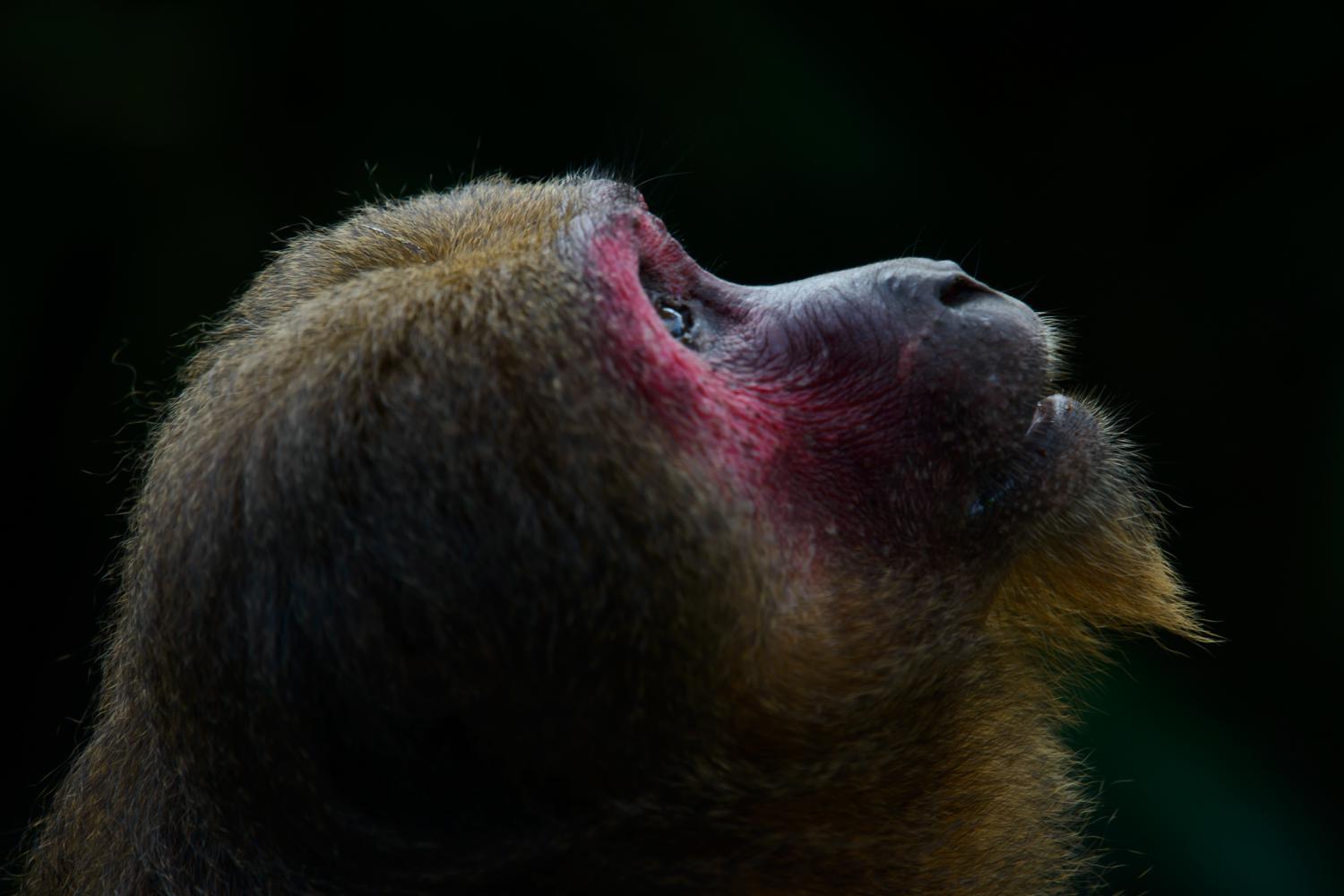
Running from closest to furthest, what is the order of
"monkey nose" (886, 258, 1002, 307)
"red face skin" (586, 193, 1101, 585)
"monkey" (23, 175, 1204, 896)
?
"monkey" (23, 175, 1204, 896), "red face skin" (586, 193, 1101, 585), "monkey nose" (886, 258, 1002, 307)

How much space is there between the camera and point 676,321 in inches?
58.6

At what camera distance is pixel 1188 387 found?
2.95m

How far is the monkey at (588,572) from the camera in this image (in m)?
1.08

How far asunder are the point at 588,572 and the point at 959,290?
0.65 meters

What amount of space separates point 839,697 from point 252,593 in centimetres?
57

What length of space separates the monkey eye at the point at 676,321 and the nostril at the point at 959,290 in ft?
0.95

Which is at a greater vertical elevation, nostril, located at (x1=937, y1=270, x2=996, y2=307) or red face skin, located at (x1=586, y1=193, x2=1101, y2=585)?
nostril, located at (x1=937, y1=270, x2=996, y2=307)

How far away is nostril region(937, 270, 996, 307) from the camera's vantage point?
147 cm

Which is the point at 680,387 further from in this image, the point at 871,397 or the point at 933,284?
the point at 933,284

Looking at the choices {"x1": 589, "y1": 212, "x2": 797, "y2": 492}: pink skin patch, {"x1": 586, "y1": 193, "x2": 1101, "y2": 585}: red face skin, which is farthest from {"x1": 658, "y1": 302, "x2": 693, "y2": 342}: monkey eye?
{"x1": 589, "y1": 212, "x2": 797, "y2": 492}: pink skin patch

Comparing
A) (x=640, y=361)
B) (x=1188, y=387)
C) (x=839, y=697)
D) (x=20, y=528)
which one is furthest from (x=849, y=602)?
(x=20, y=528)

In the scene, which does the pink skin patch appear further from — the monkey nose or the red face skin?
the monkey nose

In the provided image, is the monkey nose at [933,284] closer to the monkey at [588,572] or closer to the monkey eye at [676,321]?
the monkey at [588,572]

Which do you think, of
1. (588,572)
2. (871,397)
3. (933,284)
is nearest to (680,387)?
(588,572)
